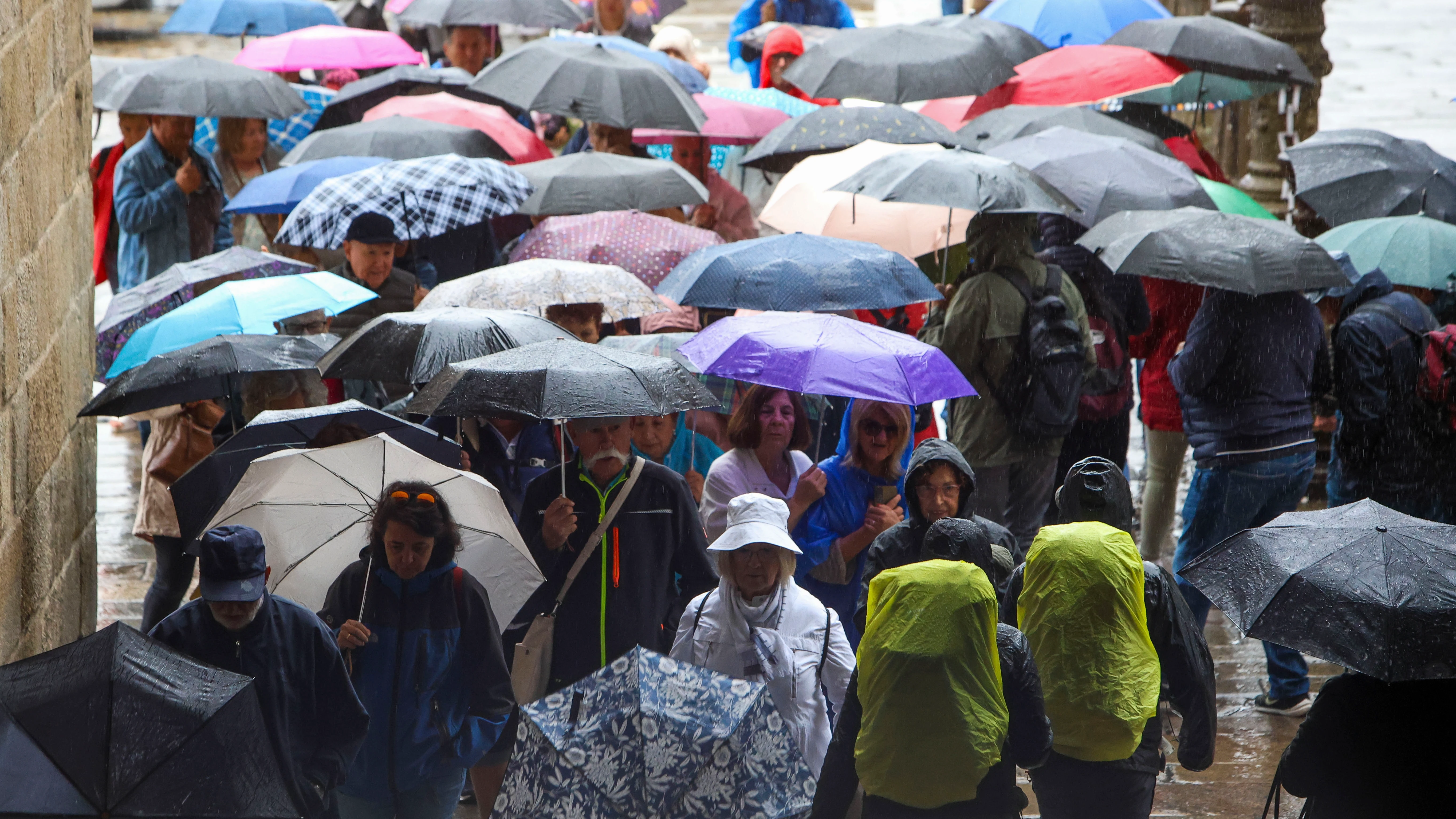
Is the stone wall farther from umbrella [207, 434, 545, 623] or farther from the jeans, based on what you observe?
the jeans

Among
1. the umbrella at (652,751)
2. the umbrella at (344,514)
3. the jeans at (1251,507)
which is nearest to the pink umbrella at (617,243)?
the umbrella at (344,514)

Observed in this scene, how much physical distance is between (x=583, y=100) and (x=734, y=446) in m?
3.82

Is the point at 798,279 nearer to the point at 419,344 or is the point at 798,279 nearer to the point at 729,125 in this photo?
the point at 419,344

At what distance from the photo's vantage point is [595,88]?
9.36m

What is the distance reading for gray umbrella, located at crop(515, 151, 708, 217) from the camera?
8.24 metres

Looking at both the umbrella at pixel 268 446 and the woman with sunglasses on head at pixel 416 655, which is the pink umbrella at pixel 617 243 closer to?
the umbrella at pixel 268 446

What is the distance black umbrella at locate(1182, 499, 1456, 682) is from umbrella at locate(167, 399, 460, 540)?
247 centimetres

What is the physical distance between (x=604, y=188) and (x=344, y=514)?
11.3 ft

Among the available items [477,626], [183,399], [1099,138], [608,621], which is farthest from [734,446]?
[1099,138]

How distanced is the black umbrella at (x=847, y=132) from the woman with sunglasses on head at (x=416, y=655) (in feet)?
14.8

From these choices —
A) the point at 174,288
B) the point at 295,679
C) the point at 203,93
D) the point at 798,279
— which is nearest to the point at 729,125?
the point at 203,93

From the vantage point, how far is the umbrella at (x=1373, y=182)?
8.59 metres

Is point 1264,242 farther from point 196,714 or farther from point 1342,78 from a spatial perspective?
point 1342,78

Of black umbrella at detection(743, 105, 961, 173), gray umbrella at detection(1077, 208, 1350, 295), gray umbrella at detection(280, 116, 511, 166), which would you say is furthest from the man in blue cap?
black umbrella at detection(743, 105, 961, 173)
